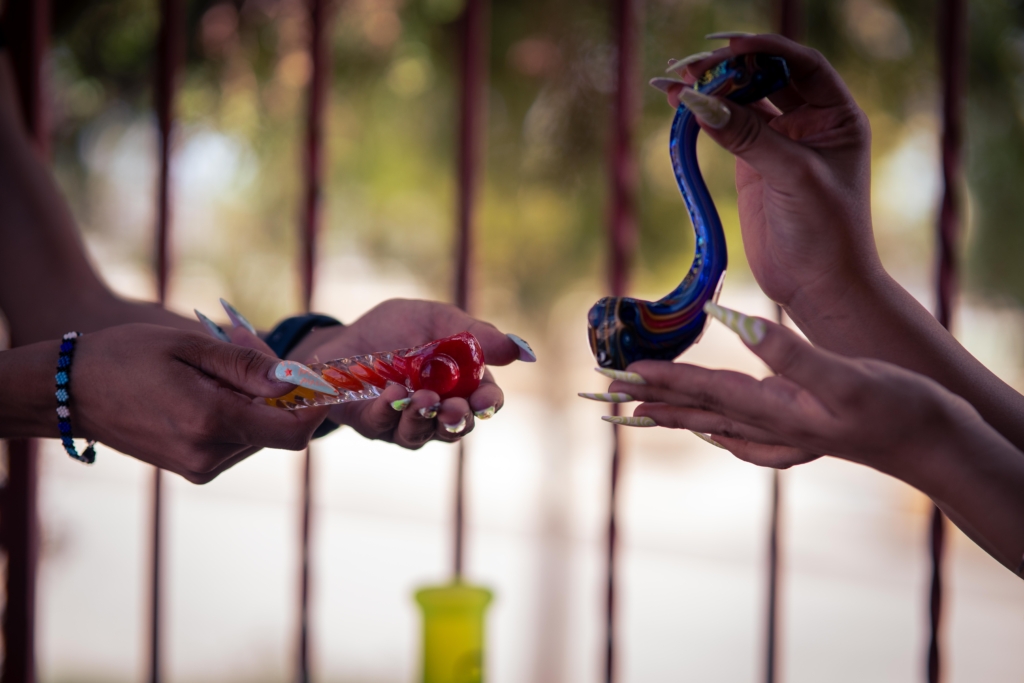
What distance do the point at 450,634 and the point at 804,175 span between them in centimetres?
82

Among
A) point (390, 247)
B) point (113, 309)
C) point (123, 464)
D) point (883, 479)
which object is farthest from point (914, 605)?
point (123, 464)

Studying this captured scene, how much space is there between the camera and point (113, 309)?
119 cm

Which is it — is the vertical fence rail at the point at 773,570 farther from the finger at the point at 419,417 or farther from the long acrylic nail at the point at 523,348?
the finger at the point at 419,417

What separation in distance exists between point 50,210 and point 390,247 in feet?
6.53

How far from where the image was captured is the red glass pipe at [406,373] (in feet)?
2.77

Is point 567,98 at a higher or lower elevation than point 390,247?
higher

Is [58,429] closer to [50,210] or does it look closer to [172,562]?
[50,210]

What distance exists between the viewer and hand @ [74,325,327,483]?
2.81 ft

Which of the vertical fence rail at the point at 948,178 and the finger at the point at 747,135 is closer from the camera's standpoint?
the finger at the point at 747,135

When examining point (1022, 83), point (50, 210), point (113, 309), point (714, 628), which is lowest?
point (714, 628)

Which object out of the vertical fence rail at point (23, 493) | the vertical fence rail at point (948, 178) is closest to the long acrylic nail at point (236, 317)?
the vertical fence rail at point (23, 493)

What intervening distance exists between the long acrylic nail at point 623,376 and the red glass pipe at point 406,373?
131 mm

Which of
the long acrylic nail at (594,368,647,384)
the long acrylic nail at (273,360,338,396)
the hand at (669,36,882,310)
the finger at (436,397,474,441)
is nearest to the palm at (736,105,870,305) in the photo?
the hand at (669,36,882,310)

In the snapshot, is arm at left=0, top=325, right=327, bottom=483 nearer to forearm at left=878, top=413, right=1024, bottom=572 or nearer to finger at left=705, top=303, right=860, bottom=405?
finger at left=705, top=303, right=860, bottom=405
